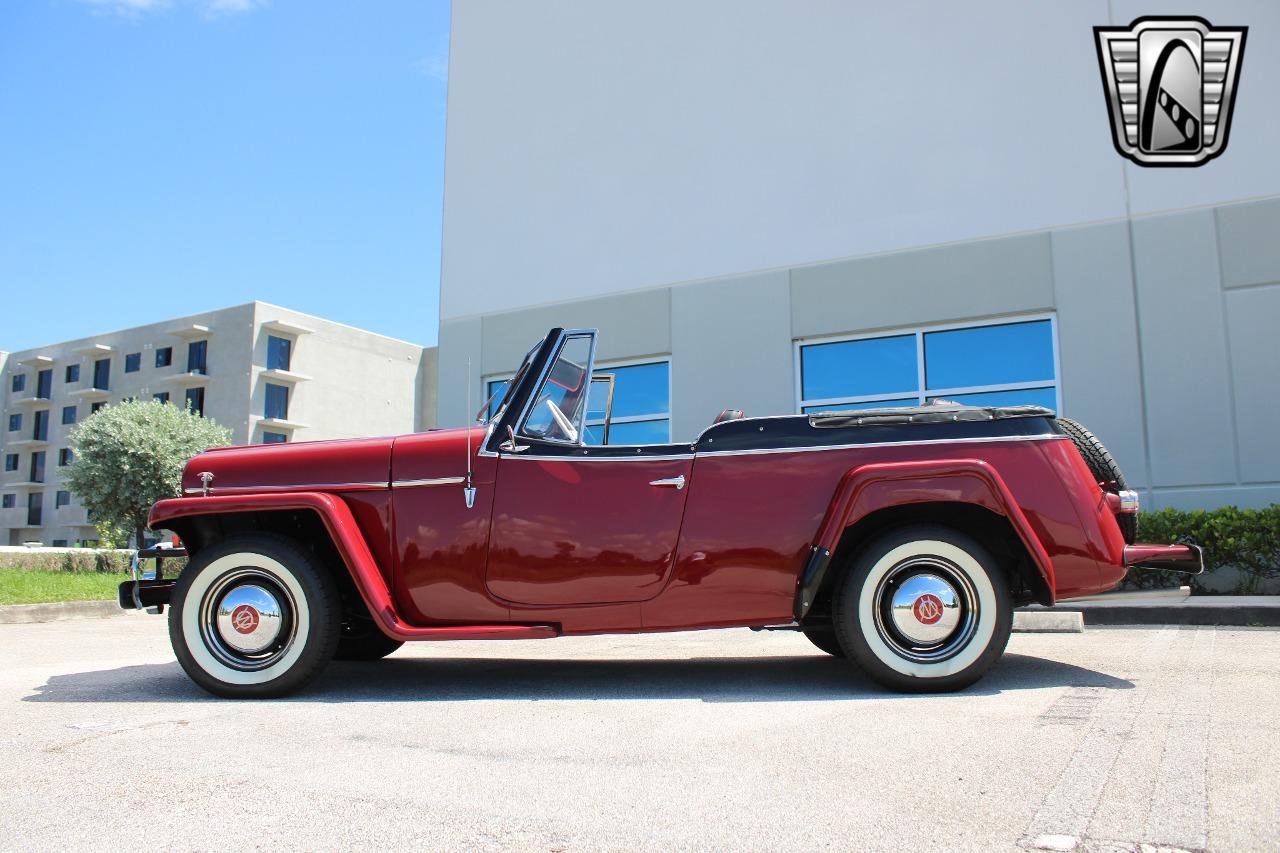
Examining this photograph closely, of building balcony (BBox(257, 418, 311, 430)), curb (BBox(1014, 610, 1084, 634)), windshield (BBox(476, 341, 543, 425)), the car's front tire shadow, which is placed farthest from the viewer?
building balcony (BBox(257, 418, 311, 430))

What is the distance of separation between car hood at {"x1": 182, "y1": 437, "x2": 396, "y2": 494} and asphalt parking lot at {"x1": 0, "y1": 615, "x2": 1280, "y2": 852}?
1.01 meters

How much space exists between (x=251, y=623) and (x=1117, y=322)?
926 centimetres

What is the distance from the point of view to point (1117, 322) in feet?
33.1

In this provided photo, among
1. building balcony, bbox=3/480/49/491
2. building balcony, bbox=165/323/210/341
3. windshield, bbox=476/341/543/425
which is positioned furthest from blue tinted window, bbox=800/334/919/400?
building balcony, bbox=3/480/49/491

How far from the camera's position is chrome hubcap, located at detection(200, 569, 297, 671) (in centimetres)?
438

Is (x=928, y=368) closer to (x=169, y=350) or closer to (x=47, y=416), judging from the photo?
(x=169, y=350)

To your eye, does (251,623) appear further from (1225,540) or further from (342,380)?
(342,380)

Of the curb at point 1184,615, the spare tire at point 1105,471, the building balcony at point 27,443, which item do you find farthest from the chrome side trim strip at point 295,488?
the building balcony at point 27,443

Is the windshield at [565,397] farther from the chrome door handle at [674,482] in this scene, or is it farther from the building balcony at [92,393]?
the building balcony at [92,393]

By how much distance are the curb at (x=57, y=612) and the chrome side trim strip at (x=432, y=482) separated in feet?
25.8

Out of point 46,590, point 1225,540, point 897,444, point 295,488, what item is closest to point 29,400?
point 46,590

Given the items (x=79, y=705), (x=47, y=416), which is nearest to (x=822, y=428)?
(x=79, y=705)

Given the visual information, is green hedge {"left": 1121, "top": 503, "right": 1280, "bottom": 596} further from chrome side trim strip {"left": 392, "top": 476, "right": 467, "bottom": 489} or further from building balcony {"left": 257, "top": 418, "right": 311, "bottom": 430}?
building balcony {"left": 257, "top": 418, "right": 311, "bottom": 430}

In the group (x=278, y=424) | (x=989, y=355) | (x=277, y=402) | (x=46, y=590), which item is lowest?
(x=46, y=590)
